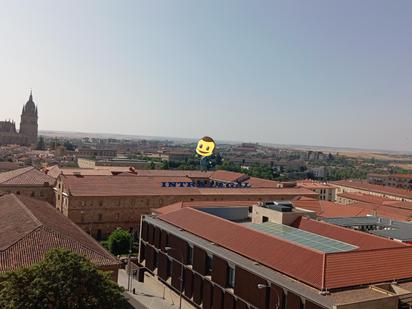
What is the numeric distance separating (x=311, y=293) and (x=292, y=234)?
604 inches

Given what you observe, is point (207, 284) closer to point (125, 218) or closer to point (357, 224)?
point (357, 224)

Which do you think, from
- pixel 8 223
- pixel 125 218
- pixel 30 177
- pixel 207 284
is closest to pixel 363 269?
pixel 207 284

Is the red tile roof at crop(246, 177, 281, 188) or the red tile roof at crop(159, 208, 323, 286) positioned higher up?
the red tile roof at crop(159, 208, 323, 286)

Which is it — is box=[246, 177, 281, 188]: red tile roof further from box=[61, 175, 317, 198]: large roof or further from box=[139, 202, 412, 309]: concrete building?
box=[139, 202, 412, 309]: concrete building

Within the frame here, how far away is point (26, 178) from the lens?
97625 millimetres

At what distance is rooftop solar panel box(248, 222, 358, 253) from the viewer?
4466cm

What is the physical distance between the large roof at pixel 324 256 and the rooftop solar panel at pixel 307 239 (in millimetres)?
2149

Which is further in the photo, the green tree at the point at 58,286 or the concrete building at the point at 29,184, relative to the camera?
the concrete building at the point at 29,184

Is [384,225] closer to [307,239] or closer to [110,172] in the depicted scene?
[307,239]

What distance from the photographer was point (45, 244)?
39719 millimetres

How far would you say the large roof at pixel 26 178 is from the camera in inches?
3717

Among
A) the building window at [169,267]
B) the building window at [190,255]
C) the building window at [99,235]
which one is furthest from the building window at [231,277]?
the building window at [99,235]

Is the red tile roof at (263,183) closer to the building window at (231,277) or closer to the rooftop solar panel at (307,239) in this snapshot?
the rooftop solar panel at (307,239)

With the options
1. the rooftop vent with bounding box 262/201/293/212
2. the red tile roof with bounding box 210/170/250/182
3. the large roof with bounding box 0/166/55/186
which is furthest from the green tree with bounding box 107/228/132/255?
the red tile roof with bounding box 210/170/250/182
